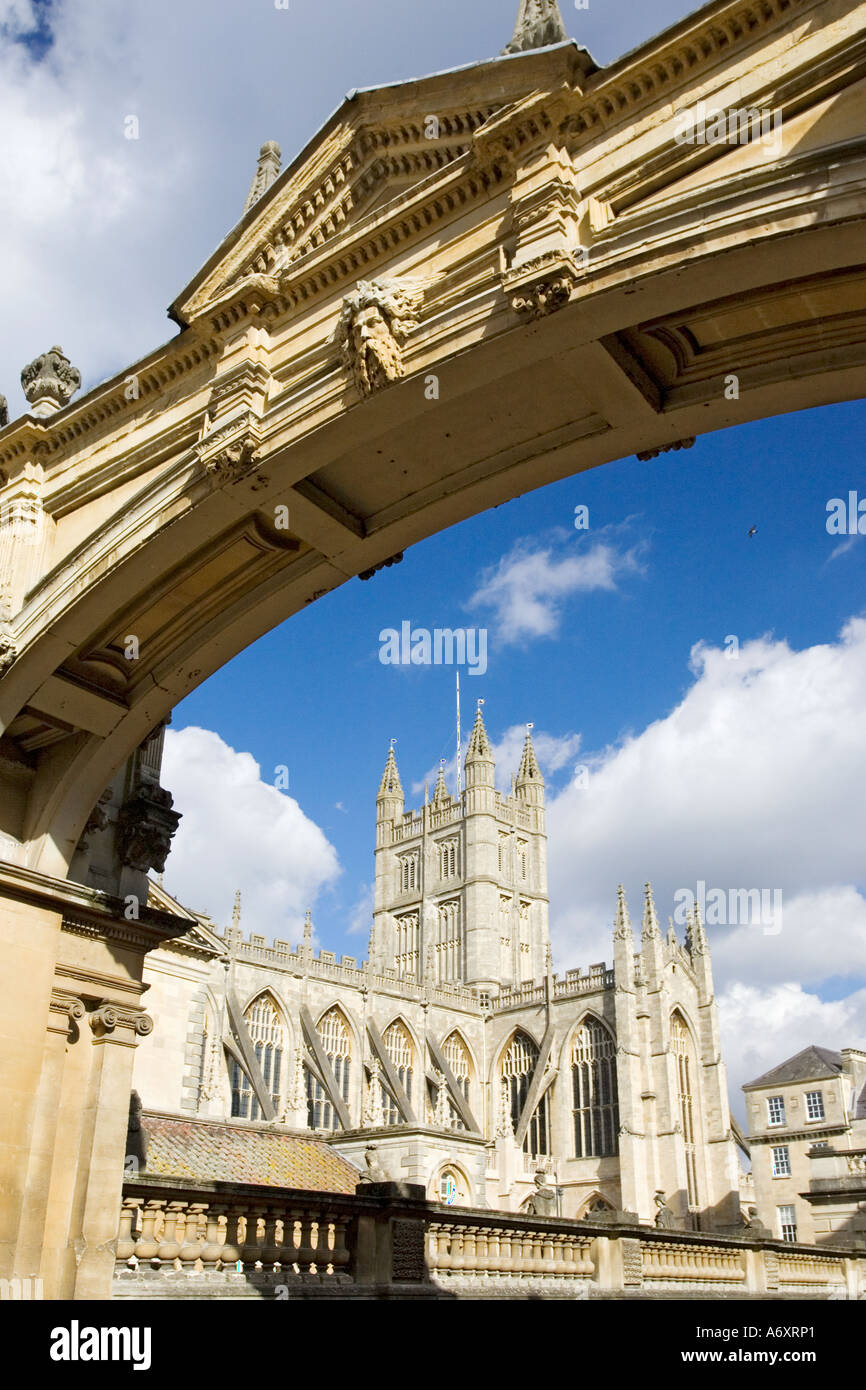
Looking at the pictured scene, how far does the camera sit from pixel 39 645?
346 inches

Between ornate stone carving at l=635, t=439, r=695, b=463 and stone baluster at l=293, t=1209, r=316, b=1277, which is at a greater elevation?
ornate stone carving at l=635, t=439, r=695, b=463

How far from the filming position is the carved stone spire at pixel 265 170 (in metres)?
9.83

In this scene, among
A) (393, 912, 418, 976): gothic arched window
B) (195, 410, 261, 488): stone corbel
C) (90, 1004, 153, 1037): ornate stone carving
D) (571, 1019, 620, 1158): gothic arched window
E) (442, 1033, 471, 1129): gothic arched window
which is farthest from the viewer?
(393, 912, 418, 976): gothic arched window

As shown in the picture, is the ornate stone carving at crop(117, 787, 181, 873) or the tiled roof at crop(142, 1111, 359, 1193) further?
the tiled roof at crop(142, 1111, 359, 1193)

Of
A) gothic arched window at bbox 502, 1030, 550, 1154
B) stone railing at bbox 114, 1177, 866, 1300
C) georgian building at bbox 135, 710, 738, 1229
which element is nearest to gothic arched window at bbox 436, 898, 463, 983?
georgian building at bbox 135, 710, 738, 1229

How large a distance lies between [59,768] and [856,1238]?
17.1 m

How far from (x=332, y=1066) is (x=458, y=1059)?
394 inches

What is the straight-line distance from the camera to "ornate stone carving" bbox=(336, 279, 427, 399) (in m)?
7.03

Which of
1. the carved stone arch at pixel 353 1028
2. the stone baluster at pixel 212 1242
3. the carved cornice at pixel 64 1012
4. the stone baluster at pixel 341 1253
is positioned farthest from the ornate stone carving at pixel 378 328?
the carved stone arch at pixel 353 1028

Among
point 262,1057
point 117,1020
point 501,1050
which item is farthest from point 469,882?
point 117,1020

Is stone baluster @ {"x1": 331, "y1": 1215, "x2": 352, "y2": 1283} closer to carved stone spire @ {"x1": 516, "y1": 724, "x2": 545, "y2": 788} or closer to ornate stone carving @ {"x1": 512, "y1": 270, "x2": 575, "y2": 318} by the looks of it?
ornate stone carving @ {"x1": 512, "y1": 270, "x2": 575, "y2": 318}

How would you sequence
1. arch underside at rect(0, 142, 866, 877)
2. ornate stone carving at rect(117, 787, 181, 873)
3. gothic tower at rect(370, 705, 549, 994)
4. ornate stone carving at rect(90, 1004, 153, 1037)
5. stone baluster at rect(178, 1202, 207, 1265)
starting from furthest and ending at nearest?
gothic tower at rect(370, 705, 549, 994)
ornate stone carving at rect(117, 787, 181, 873)
ornate stone carving at rect(90, 1004, 153, 1037)
stone baluster at rect(178, 1202, 207, 1265)
arch underside at rect(0, 142, 866, 877)

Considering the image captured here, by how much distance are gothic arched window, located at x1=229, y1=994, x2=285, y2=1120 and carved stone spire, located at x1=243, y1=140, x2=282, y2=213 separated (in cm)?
4211
